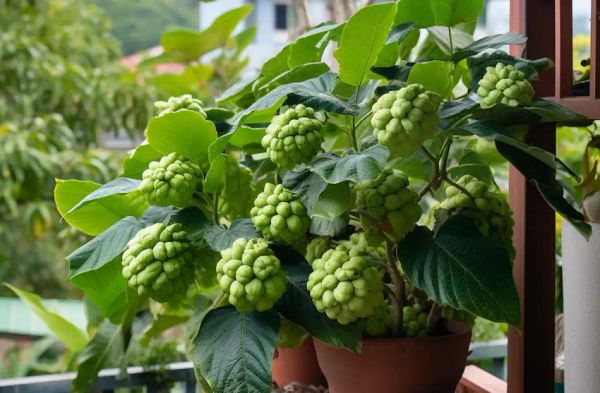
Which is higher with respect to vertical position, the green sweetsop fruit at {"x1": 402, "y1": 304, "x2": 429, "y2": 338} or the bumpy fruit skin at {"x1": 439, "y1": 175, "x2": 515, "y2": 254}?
the bumpy fruit skin at {"x1": 439, "y1": 175, "x2": 515, "y2": 254}

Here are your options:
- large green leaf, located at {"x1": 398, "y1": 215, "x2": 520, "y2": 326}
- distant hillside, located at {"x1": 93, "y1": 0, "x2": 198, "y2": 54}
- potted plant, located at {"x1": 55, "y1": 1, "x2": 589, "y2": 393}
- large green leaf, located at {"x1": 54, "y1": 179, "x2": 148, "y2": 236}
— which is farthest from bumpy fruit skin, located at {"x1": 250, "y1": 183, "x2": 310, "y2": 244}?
distant hillside, located at {"x1": 93, "y1": 0, "x2": 198, "y2": 54}

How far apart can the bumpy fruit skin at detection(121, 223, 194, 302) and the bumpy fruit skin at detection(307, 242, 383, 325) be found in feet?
0.48

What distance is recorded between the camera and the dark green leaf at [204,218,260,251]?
2.65 feet

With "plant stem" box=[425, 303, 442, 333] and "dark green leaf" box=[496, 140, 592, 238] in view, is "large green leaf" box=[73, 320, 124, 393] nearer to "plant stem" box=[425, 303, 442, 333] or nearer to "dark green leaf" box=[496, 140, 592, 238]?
"plant stem" box=[425, 303, 442, 333]

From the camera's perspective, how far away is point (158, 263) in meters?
0.79

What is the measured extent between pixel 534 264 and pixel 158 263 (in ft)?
1.46

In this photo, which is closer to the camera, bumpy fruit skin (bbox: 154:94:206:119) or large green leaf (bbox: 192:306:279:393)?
large green leaf (bbox: 192:306:279:393)

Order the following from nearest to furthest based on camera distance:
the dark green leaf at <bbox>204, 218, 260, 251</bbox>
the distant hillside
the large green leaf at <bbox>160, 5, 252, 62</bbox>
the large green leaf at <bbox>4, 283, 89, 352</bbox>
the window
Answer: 1. the dark green leaf at <bbox>204, 218, 260, 251</bbox>
2. the large green leaf at <bbox>4, 283, 89, 352</bbox>
3. the large green leaf at <bbox>160, 5, 252, 62</bbox>
4. the window
5. the distant hillside

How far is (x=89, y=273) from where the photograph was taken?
88 centimetres

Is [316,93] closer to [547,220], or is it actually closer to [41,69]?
[547,220]

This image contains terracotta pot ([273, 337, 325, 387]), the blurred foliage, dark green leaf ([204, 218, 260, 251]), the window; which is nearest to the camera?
dark green leaf ([204, 218, 260, 251])

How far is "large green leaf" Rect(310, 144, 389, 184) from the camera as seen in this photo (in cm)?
69

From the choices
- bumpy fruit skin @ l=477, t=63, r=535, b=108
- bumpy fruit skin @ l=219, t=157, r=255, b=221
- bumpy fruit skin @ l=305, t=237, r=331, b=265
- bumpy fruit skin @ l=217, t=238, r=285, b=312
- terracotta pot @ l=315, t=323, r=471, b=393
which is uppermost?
bumpy fruit skin @ l=477, t=63, r=535, b=108

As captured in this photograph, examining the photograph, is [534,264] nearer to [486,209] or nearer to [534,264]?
[534,264]
